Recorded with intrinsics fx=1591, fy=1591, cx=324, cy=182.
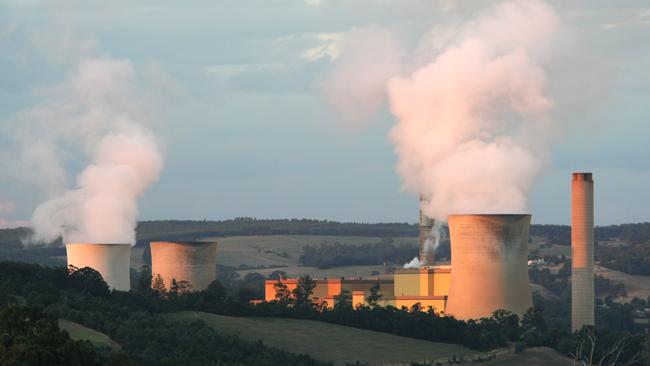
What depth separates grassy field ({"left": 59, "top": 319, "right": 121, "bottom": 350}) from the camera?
78269mm

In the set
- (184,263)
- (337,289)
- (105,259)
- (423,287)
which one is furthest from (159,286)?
(423,287)

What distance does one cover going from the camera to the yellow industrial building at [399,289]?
4198 inches

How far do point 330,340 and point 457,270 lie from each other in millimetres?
10437

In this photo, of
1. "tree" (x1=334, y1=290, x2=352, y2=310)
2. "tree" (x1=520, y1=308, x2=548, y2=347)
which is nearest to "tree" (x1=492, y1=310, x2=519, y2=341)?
"tree" (x1=520, y1=308, x2=548, y2=347)

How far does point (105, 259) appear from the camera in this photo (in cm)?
9700

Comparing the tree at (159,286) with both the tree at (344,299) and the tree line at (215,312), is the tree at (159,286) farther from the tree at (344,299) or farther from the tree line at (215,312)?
the tree at (344,299)

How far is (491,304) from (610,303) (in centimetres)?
5537

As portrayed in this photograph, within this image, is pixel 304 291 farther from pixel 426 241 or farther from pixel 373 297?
pixel 426 241

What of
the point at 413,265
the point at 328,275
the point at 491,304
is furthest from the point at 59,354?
the point at 328,275

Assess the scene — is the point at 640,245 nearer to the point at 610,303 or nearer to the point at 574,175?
the point at 610,303

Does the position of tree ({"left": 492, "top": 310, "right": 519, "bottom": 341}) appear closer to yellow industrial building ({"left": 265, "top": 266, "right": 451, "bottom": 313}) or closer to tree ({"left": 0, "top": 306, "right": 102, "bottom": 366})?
yellow industrial building ({"left": 265, "top": 266, "right": 451, "bottom": 313})

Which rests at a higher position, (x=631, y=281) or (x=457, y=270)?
(x=457, y=270)

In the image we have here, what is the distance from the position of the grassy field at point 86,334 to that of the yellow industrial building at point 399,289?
95.7 ft

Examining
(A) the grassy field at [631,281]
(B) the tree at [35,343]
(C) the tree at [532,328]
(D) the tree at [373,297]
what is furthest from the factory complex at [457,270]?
(A) the grassy field at [631,281]
